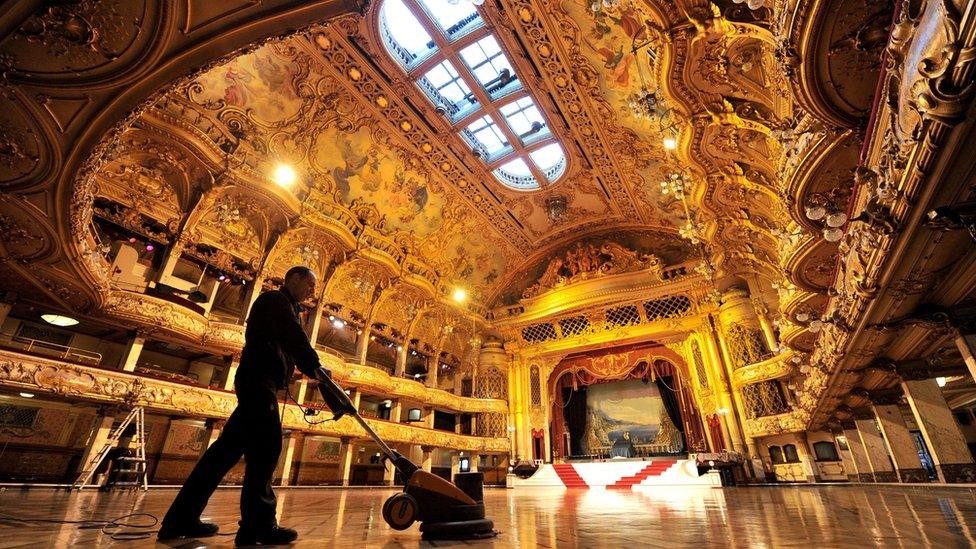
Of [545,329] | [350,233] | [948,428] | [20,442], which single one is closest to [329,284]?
[350,233]

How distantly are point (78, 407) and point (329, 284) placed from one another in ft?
Answer: 24.6

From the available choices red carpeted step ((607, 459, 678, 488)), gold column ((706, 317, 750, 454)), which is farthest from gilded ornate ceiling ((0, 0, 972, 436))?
red carpeted step ((607, 459, 678, 488))

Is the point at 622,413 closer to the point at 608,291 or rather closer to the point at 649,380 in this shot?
the point at 649,380

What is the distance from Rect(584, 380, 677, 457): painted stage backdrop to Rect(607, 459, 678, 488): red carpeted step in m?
4.66

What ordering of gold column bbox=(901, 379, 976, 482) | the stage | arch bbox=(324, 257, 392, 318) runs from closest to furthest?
gold column bbox=(901, 379, 976, 482), the stage, arch bbox=(324, 257, 392, 318)

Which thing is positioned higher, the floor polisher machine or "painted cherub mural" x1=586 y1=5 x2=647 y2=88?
"painted cherub mural" x1=586 y1=5 x2=647 y2=88

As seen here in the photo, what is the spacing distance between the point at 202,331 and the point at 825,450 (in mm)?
19443

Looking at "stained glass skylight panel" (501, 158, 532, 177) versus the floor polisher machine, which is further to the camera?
"stained glass skylight panel" (501, 158, 532, 177)

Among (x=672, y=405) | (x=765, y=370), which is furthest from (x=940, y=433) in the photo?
(x=672, y=405)

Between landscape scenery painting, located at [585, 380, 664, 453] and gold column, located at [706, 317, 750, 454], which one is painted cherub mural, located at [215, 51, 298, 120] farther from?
landscape scenery painting, located at [585, 380, 664, 453]

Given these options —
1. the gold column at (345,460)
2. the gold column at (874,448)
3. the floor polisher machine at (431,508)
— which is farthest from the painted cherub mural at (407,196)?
the gold column at (874,448)

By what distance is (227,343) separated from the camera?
35.5ft

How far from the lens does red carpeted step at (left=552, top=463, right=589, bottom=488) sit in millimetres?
14258

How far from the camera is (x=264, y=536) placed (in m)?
1.73
